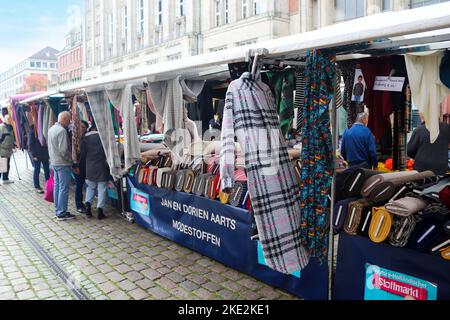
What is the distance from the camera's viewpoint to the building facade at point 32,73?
76594mm

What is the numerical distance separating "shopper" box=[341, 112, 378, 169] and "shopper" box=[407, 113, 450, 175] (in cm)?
54

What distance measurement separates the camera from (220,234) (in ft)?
14.2

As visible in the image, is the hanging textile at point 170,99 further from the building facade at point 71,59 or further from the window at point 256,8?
the building facade at point 71,59

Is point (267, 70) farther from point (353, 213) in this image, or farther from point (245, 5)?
point (245, 5)

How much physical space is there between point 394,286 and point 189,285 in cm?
198

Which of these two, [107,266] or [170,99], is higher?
[170,99]

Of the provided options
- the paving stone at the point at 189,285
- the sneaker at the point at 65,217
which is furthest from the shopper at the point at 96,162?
the paving stone at the point at 189,285

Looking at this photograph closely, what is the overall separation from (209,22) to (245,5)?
11.7 ft

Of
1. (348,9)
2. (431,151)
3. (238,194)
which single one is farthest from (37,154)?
(348,9)

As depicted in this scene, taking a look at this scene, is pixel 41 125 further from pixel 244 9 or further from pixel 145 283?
pixel 244 9

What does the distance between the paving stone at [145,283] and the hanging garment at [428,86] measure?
293 cm

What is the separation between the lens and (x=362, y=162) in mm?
5441

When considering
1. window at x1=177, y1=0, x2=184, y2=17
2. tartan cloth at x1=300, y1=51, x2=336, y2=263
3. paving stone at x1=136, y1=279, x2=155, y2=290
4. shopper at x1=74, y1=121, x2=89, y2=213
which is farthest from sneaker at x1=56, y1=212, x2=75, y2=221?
window at x1=177, y1=0, x2=184, y2=17
